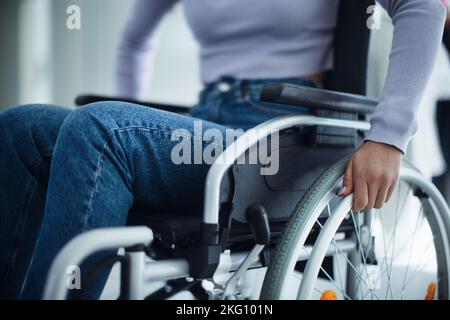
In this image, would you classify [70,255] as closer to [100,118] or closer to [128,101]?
[100,118]

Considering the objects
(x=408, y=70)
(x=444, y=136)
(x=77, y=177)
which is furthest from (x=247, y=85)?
(x=444, y=136)

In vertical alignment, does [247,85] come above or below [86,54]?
below

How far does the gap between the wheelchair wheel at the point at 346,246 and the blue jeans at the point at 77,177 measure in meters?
0.16

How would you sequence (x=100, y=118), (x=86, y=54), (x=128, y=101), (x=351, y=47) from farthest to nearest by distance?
(x=86, y=54), (x=128, y=101), (x=351, y=47), (x=100, y=118)

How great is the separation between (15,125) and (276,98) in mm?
390

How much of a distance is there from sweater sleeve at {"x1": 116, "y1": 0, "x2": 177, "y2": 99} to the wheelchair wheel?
64cm

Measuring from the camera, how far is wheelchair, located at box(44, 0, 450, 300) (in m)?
0.51

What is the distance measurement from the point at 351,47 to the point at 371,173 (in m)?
0.27

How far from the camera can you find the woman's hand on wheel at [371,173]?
24.0 inches

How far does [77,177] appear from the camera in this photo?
0.53m

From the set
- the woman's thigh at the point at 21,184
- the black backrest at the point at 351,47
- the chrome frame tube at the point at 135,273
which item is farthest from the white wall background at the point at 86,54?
the chrome frame tube at the point at 135,273

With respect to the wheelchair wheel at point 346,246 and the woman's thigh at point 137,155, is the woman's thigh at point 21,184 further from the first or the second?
the wheelchair wheel at point 346,246

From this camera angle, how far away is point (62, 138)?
55 cm
